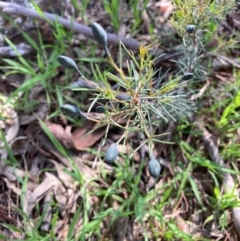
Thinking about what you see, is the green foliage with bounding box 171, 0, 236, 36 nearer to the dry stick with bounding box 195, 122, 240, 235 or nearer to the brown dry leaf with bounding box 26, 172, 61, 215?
the dry stick with bounding box 195, 122, 240, 235

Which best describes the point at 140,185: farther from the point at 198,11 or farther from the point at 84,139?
the point at 198,11

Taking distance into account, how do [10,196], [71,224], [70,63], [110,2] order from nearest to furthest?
1. [70,63]
2. [71,224]
3. [10,196]
4. [110,2]

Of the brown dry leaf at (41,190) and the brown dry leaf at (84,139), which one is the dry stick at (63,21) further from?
the brown dry leaf at (41,190)

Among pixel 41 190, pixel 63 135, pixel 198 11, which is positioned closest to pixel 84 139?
pixel 63 135

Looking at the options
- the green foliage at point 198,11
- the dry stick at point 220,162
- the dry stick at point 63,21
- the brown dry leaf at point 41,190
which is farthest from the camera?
the dry stick at point 63,21

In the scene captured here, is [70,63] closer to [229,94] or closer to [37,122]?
[37,122]

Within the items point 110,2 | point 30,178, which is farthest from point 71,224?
point 110,2

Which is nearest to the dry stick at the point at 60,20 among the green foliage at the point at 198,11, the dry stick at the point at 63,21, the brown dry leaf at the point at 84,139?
the dry stick at the point at 63,21
